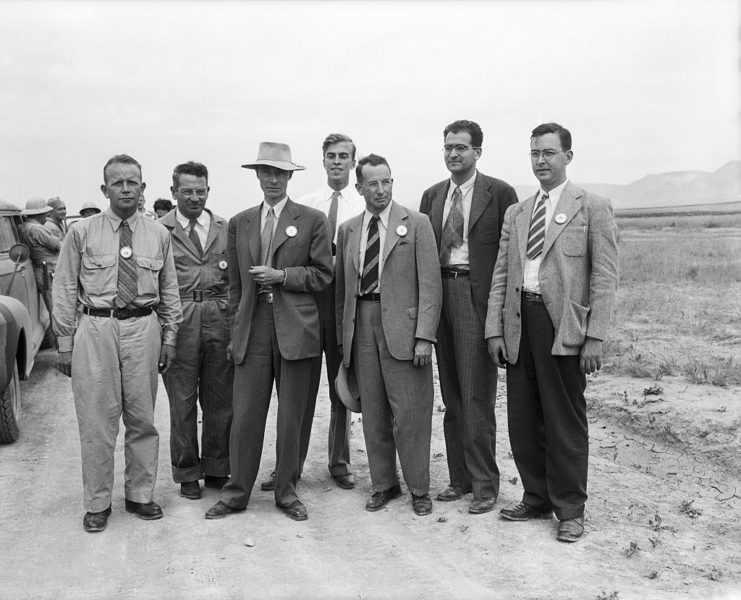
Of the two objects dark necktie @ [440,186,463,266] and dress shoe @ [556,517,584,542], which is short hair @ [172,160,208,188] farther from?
dress shoe @ [556,517,584,542]

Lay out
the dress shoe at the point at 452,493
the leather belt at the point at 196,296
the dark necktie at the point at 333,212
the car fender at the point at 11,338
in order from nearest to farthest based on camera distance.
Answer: the dress shoe at the point at 452,493
the leather belt at the point at 196,296
the dark necktie at the point at 333,212
the car fender at the point at 11,338

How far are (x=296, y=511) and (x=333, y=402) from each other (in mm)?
1095

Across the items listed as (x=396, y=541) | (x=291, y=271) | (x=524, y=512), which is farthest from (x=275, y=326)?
(x=524, y=512)

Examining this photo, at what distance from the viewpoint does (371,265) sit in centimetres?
512

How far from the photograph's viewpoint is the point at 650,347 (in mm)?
9312

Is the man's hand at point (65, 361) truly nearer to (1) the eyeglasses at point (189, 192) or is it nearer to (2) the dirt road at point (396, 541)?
(2) the dirt road at point (396, 541)

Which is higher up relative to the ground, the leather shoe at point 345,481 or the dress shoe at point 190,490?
the dress shoe at point 190,490

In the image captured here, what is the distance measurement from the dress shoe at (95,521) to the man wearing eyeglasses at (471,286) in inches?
83.6

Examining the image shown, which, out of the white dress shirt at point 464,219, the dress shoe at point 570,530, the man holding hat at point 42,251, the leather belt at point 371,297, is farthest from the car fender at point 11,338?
the dress shoe at point 570,530

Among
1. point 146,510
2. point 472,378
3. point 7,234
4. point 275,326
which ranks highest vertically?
point 7,234

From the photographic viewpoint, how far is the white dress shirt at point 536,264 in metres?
4.68

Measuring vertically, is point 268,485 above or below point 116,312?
below

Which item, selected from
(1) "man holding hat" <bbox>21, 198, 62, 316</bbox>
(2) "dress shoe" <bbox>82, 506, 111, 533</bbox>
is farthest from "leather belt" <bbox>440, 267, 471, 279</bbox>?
(1) "man holding hat" <bbox>21, 198, 62, 316</bbox>

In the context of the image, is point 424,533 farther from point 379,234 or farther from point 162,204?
point 162,204
